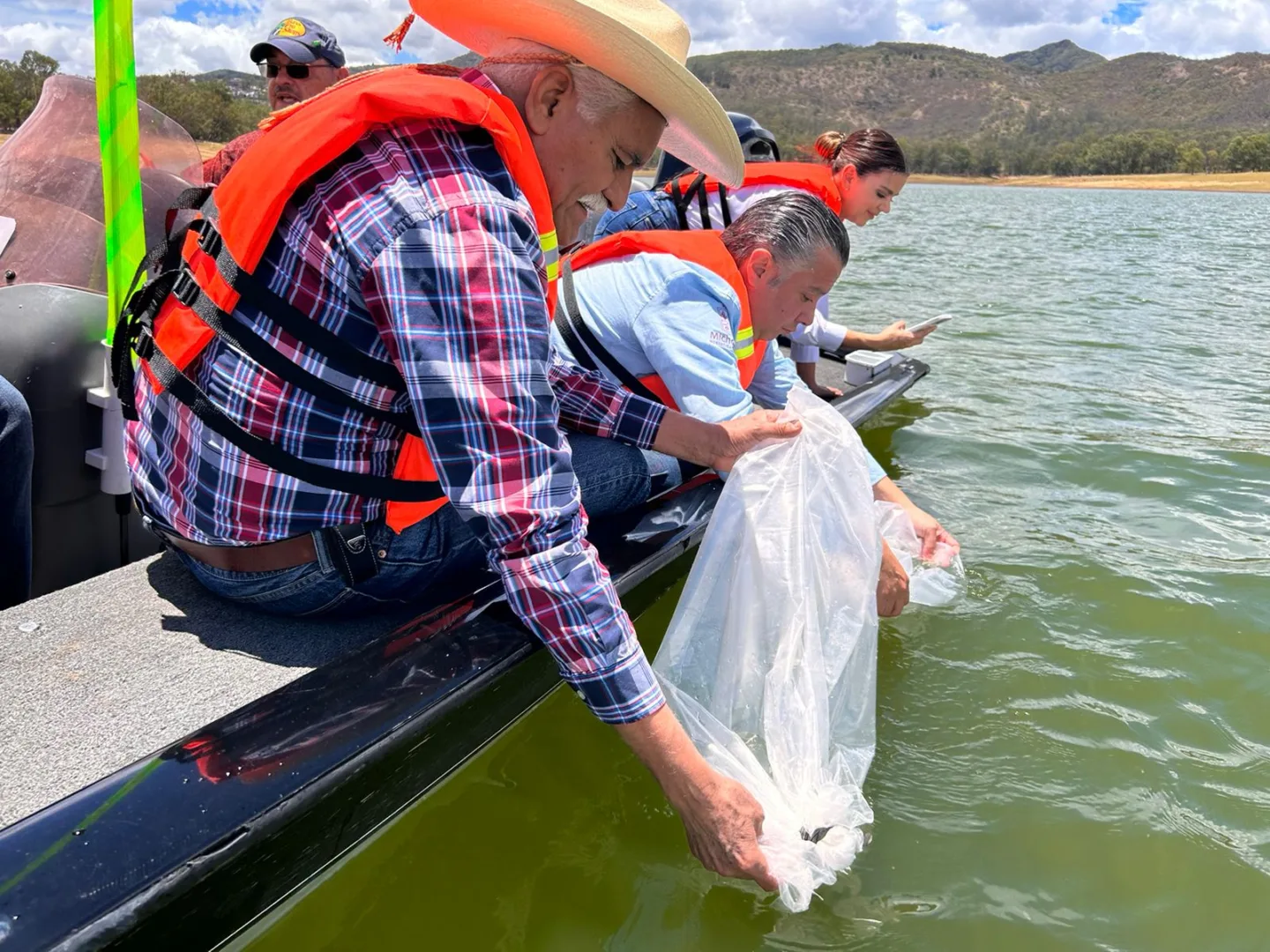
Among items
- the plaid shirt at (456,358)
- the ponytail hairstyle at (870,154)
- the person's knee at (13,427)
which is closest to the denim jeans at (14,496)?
the person's knee at (13,427)

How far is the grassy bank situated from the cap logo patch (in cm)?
8423

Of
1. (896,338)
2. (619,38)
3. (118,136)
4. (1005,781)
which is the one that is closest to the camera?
(619,38)

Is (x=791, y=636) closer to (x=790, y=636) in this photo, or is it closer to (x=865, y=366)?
(x=790, y=636)

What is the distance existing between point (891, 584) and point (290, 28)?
11.8 feet

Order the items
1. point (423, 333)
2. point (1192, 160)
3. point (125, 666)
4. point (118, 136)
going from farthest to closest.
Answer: point (1192, 160) → point (118, 136) → point (125, 666) → point (423, 333)

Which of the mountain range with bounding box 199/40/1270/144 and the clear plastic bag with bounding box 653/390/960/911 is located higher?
the mountain range with bounding box 199/40/1270/144

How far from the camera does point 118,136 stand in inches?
104

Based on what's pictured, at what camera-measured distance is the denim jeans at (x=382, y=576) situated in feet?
6.46

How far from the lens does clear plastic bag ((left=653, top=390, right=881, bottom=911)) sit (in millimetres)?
2121

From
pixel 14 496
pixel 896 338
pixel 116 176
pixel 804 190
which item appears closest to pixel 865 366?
pixel 896 338

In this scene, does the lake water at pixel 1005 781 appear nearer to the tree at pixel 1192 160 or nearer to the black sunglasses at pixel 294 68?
the black sunglasses at pixel 294 68

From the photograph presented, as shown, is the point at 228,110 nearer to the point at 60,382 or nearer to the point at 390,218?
the point at 60,382

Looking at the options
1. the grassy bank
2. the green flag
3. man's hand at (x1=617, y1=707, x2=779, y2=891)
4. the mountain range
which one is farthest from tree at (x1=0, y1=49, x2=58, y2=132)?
the mountain range

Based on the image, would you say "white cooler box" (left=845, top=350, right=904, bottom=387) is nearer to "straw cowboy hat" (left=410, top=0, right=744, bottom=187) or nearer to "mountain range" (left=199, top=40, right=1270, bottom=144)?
"straw cowboy hat" (left=410, top=0, right=744, bottom=187)
